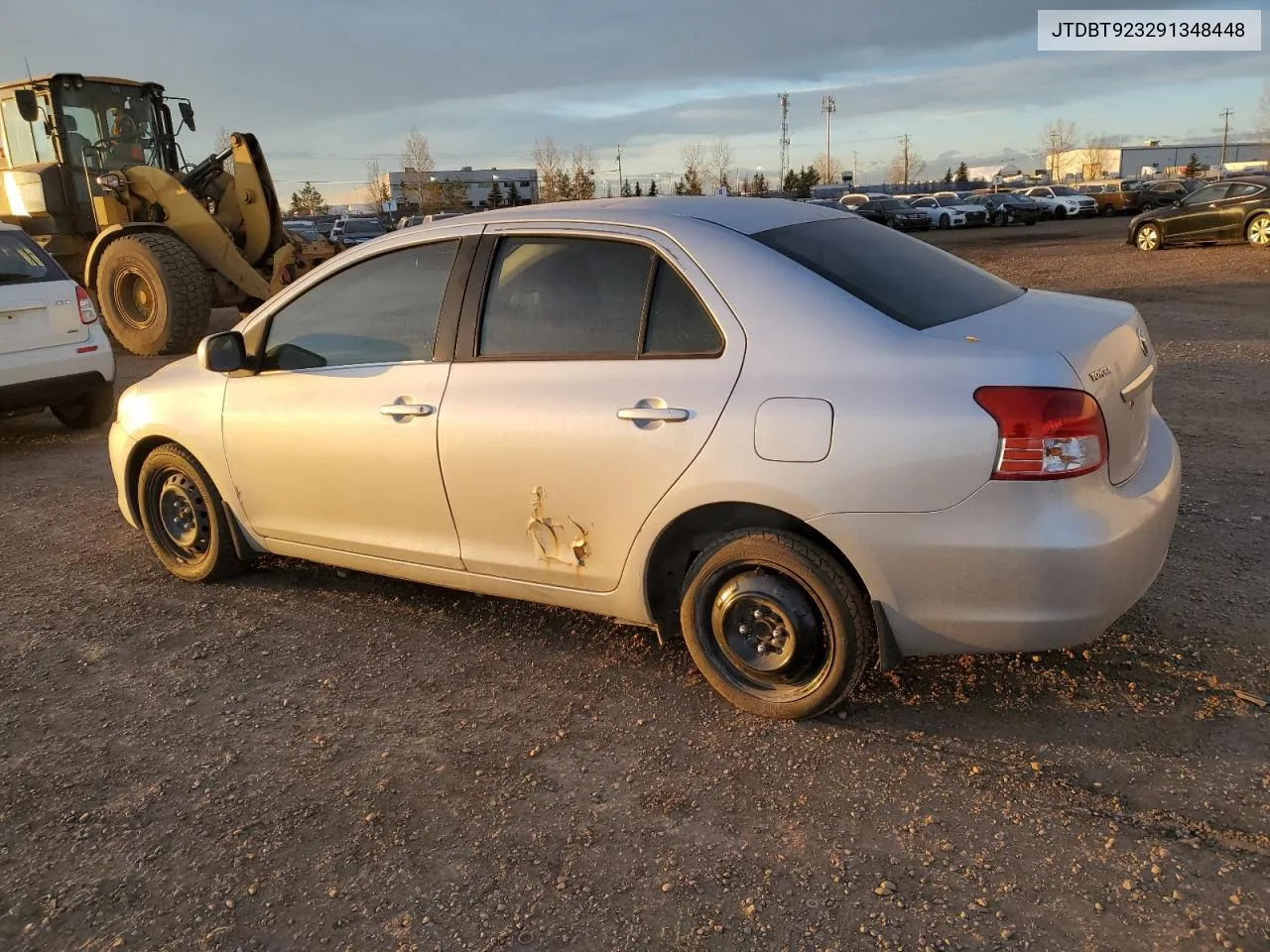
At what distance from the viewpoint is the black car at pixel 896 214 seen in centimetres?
3816

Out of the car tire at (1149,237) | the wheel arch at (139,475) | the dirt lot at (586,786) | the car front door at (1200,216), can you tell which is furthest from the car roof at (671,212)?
the car tire at (1149,237)

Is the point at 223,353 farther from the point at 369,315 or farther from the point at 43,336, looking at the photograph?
the point at 43,336

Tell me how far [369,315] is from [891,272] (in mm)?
2061

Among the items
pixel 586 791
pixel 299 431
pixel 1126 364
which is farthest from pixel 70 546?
pixel 1126 364

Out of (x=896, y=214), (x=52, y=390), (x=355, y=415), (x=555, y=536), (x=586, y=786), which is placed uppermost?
(x=896, y=214)

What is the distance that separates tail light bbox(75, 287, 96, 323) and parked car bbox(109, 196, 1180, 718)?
442 centimetres

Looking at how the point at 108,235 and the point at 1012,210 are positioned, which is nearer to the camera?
the point at 108,235

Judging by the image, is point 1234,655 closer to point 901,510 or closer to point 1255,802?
point 1255,802

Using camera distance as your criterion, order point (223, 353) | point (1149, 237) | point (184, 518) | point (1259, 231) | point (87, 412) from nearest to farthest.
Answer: point (223, 353) < point (184, 518) < point (87, 412) < point (1259, 231) < point (1149, 237)

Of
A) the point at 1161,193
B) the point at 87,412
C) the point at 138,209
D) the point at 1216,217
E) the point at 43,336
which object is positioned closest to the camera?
the point at 43,336

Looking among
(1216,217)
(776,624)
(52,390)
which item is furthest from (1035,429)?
(1216,217)

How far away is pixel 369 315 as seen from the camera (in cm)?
393

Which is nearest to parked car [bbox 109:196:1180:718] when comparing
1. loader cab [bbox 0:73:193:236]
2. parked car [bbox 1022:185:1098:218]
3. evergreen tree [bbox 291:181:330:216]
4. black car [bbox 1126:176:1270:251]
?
loader cab [bbox 0:73:193:236]

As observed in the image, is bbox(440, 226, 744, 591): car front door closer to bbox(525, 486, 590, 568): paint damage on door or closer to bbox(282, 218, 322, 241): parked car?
bbox(525, 486, 590, 568): paint damage on door
